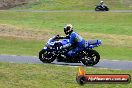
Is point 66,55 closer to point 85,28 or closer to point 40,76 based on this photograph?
point 40,76

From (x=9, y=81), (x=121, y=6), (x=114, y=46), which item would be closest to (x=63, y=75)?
(x=9, y=81)

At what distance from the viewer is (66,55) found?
69.1ft

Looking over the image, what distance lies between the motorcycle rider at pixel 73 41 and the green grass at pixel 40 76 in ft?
5.11

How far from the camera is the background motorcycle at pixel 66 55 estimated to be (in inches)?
799

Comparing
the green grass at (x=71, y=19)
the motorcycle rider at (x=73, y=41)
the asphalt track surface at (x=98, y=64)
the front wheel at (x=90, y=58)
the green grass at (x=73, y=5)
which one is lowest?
the green grass at (x=73, y=5)

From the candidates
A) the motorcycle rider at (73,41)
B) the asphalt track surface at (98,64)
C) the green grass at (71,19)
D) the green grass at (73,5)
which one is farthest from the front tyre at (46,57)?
the green grass at (73,5)

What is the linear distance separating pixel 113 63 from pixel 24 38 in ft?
48.3

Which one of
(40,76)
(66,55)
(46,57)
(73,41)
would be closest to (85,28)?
(46,57)

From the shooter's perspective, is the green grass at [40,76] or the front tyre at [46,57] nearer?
the green grass at [40,76]

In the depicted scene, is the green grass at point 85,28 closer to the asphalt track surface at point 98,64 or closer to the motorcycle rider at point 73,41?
the asphalt track surface at point 98,64

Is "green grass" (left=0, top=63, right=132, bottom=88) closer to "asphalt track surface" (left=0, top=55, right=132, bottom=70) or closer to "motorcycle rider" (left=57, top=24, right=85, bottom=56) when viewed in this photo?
"asphalt track surface" (left=0, top=55, right=132, bottom=70)

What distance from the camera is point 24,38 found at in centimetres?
3503

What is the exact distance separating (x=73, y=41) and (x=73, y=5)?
52.2 metres

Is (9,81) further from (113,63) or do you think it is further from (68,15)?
(68,15)
